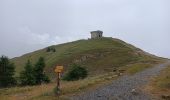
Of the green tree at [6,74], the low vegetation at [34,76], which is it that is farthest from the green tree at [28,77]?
the green tree at [6,74]

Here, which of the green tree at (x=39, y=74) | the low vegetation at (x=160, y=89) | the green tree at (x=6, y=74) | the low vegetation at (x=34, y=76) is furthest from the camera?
the green tree at (x=6, y=74)

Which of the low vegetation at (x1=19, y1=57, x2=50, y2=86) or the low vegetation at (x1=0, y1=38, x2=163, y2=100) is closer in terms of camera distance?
the low vegetation at (x1=0, y1=38, x2=163, y2=100)

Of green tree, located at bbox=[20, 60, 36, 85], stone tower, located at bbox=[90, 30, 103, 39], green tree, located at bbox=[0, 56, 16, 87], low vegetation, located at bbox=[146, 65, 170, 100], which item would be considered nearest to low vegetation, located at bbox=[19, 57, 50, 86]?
green tree, located at bbox=[20, 60, 36, 85]

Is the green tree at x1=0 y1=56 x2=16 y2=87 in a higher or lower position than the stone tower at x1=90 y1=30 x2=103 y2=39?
lower

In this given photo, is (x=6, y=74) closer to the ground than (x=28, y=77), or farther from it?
farther from it

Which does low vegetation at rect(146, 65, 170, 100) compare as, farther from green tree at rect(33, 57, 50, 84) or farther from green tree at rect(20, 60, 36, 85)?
green tree at rect(20, 60, 36, 85)

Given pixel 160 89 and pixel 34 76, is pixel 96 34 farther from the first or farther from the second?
pixel 160 89

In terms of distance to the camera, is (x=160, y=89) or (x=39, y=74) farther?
(x=39, y=74)

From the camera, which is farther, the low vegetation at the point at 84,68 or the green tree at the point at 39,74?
the green tree at the point at 39,74

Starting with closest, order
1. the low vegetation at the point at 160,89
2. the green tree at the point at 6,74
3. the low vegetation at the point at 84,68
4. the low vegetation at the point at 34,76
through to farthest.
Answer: the low vegetation at the point at 160,89
the low vegetation at the point at 84,68
the low vegetation at the point at 34,76
the green tree at the point at 6,74

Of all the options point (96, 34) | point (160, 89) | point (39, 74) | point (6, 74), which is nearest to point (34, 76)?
point (39, 74)

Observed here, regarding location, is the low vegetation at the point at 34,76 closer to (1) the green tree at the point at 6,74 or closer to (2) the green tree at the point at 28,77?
(2) the green tree at the point at 28,77

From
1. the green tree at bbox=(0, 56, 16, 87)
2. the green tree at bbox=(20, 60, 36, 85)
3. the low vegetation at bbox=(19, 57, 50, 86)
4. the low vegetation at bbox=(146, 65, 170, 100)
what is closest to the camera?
the low vegetation at bbox=(146, 65, 170, 100)

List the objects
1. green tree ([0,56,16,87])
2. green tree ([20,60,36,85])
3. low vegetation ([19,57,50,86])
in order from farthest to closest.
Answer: green tree ([0,56,16,87])
low vegetation ([19,57,50,86])
green tree ([20,60,36,85])
